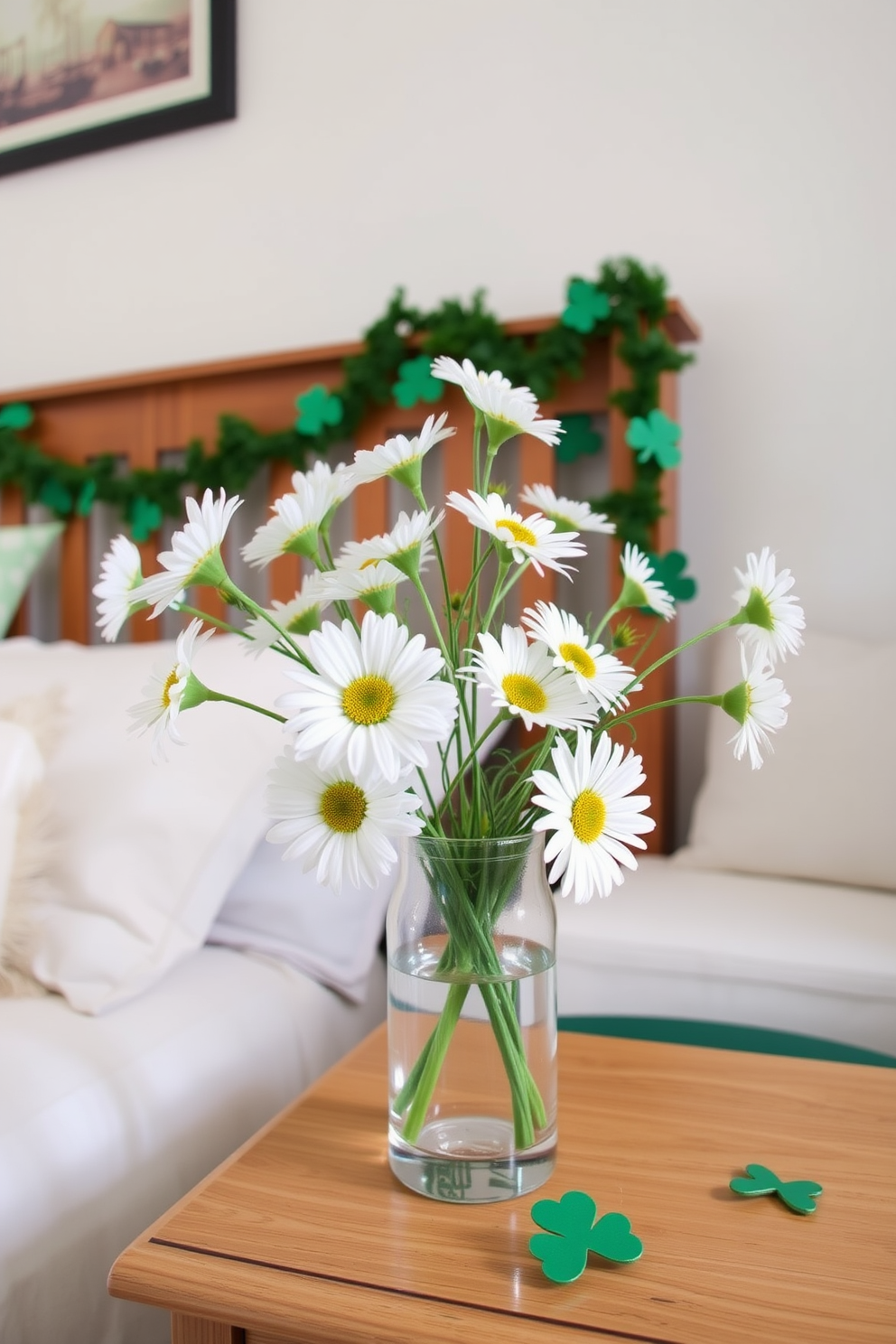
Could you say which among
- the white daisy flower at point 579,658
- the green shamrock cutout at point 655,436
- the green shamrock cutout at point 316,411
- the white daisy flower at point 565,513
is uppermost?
the green shamrock cutout at point 316,411

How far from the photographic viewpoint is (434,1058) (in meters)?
0.65

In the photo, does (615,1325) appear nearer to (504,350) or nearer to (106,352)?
(504,350)

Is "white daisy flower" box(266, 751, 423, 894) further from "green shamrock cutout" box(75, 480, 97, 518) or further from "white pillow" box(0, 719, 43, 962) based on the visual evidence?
"green shamrock cutout" box(75, 480, 97, 518)

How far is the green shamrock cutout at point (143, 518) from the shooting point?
5.72 ft

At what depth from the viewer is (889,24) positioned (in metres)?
1.41

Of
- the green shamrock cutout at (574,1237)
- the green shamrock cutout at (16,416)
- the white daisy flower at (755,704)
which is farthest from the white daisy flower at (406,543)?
the green shamrock cutout at (16,416)

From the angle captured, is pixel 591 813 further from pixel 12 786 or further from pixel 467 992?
pixel 12 786

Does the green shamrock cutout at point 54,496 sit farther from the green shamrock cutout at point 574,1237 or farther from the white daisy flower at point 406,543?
the green shamrock cutout at point 574,1237

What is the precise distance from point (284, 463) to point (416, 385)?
0.27 m

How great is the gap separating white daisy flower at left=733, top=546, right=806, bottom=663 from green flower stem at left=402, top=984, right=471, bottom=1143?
29 cm

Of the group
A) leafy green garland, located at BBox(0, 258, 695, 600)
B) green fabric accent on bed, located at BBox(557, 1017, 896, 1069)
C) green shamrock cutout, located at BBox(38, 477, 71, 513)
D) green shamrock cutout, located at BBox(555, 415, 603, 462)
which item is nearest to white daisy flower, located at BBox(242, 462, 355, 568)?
green fabric accent on bed, located at BBox(557, 1017, 896, 1069)

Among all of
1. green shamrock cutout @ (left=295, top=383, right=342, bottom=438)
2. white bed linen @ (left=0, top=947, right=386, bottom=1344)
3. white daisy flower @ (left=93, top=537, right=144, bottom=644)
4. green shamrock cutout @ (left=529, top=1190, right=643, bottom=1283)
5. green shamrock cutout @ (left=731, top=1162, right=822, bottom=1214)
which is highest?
green shamrock cutout @ (left=295, top=383, right=342, bottom=438)

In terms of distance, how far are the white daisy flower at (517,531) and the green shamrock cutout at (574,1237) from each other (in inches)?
15.2

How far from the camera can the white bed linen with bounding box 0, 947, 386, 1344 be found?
29.5 inches
